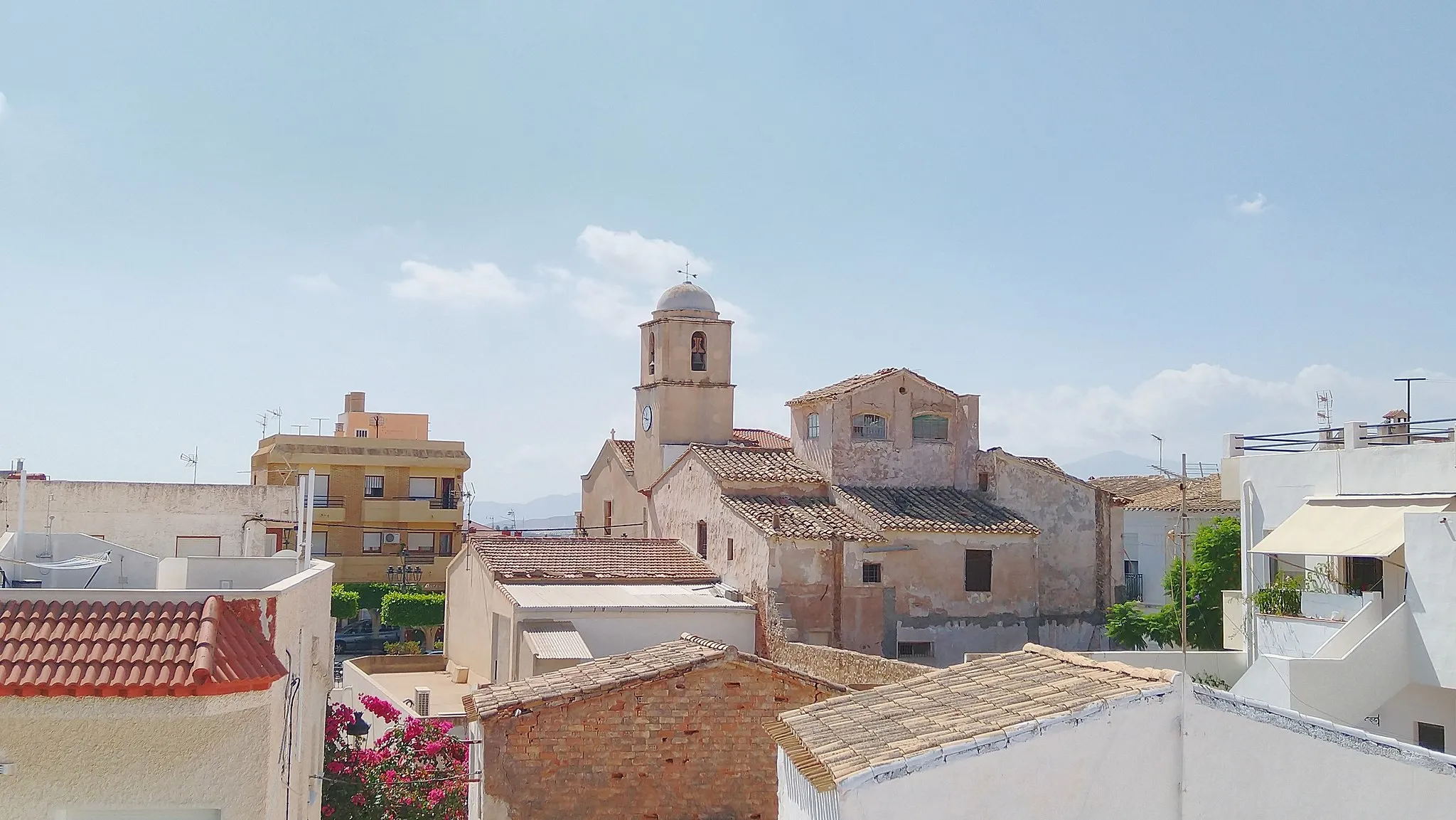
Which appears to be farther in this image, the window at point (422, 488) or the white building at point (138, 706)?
the window at point (422, 488)

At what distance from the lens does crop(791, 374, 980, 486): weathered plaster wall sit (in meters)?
32.2

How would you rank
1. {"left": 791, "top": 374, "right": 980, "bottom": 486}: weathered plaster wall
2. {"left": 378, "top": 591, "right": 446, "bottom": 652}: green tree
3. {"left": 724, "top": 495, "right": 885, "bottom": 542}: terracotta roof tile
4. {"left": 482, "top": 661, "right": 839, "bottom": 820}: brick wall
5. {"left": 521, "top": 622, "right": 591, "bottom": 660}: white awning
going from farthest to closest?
{"left": 378, "top": 591, "right": 446, "bottom": 652}: green tree, {"left": 791, "top": 374, "right": 980, "bottom": 486}: weathered plaster wall, {"left": 724, "top": 495, "right": 885, "bottom": 542}: terracotta roof tile, {"left": 521, "top": 622, "right": 591, "bottom": 660}: white awning, {"left": 482, "top": 661, "right": 839, "bottom": 820}: brick wall

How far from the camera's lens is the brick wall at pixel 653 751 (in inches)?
571

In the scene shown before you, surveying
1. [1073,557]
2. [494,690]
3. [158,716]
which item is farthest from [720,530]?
[158,716]

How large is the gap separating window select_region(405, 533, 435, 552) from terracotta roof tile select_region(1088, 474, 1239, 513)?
2978 centimetres

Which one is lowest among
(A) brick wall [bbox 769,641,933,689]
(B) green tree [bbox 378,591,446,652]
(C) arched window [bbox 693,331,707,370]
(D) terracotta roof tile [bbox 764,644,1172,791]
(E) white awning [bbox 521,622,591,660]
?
(B) green tree [bbox 378,591,446,652]

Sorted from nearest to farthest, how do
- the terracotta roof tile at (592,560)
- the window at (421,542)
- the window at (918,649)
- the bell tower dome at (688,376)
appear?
1. the window at (918,649)
2. the terracotta roof tile at (592,560)
3. the bell tower dome at (688,376)
4. the window at (421,542)

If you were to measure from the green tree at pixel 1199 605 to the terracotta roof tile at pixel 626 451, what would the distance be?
16721 mm

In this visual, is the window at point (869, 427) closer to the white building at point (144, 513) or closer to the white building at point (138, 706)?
the white building at point (144, 513)

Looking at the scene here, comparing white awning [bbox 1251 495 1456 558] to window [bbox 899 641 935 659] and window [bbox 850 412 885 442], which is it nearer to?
window [bbox 899 641 935 659]

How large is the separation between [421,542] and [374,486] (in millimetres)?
3345

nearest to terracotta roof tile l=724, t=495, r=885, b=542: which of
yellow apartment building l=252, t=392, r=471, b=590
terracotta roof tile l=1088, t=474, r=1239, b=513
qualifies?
terracotta roof tile l=1088, t=474, r=1239, b=513

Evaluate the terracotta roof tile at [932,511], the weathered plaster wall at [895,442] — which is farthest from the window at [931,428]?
the terracotta roof tile at [932,511]

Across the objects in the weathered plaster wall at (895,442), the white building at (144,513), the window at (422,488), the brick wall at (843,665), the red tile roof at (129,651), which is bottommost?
the brick wall at (843,665)
